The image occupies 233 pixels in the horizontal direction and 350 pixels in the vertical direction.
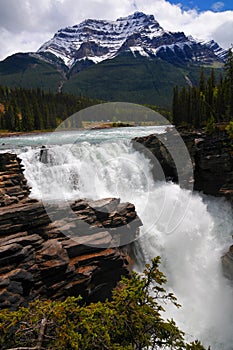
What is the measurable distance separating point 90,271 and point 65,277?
1725mm

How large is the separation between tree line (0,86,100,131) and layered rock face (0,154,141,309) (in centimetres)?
7866

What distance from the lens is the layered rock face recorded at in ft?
48.9

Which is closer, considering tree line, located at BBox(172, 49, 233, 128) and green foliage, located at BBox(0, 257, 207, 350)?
Answer: green foliage, located at BBox(0, 257, 207, 350)

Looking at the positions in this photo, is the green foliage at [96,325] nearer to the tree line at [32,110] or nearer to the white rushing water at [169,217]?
the white rushing water at [169,217]

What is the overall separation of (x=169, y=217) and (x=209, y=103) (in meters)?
48.9

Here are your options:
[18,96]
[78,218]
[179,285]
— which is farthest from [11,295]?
[18,96]

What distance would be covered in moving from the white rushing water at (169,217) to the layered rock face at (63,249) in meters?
4.19

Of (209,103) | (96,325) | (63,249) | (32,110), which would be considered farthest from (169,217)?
(32,110)

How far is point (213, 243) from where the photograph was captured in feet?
82.2

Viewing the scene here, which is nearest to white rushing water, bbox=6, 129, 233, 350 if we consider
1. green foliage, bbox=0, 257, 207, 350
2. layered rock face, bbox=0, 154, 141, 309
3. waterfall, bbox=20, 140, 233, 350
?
waterfall, bbox=20, 140, 233, 350

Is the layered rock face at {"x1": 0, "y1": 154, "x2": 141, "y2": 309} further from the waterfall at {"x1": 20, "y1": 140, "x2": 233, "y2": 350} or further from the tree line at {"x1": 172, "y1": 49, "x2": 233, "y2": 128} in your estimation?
the tree line at {"x1": 172, "y1": 49, "x2": 233, "y2": 128}

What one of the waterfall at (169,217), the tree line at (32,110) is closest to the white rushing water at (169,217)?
the waterfall at (169,217)

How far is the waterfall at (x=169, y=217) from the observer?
1895cm

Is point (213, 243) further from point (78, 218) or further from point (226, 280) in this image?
point (78, 218)
